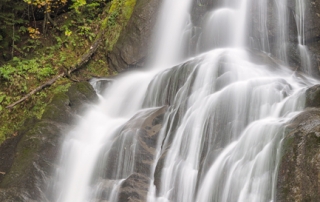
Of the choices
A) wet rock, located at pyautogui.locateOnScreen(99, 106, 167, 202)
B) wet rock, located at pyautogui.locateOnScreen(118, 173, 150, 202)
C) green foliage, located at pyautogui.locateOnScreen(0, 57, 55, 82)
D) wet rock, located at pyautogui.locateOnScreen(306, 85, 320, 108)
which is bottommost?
wet rock, located at pyautogui.locateOnScreen(118, 173, 150, 202)

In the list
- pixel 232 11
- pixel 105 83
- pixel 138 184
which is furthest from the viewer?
pixel 232 11

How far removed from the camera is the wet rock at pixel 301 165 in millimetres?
5727

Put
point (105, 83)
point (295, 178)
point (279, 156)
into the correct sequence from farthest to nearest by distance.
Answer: point (105, 83) → point (279, 156) → point (295, 178)

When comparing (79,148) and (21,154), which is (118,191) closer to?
(79,148)

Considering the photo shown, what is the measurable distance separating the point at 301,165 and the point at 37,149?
5886mm

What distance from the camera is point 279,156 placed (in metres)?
6.30

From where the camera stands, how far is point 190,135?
8.09m

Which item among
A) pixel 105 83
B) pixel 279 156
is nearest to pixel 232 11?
pixel 105 83

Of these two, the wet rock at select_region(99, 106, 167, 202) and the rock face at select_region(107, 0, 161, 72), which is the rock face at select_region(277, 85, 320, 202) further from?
the rock face at select_region(107, 0, 161, 72)

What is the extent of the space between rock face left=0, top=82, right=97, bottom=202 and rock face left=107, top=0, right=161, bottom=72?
219cm

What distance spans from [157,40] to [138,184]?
20.6 ft

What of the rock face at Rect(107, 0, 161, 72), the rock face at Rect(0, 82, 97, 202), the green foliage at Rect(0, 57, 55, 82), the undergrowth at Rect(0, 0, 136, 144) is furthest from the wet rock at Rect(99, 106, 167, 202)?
the green foliage at Rect(0, 57, 55, 82)

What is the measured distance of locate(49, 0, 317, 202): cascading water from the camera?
6863 millimetres

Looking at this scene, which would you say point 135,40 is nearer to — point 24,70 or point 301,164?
point 24,70
